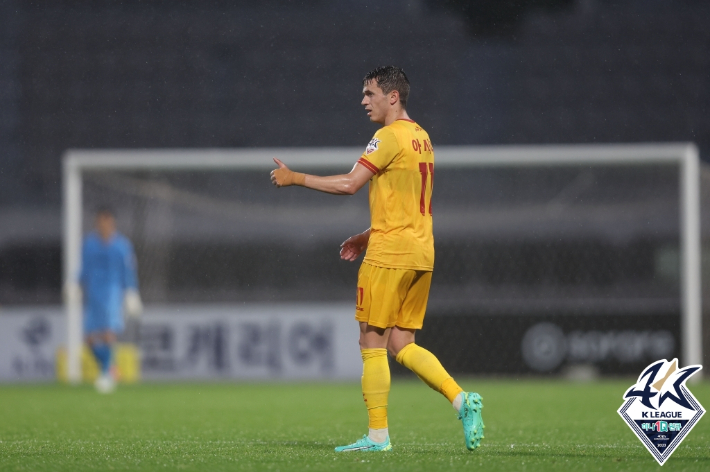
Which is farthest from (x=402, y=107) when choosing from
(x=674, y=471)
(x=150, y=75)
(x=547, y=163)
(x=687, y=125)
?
(x=150, y=75)

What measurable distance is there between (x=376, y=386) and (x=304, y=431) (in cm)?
124

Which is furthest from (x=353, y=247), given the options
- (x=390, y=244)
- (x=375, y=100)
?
(x=375, y=100)

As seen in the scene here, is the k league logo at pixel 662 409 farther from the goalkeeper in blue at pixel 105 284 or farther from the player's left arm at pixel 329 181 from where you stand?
the goalkeeper in blue at pixel 105 284

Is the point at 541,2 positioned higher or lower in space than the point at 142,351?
higher

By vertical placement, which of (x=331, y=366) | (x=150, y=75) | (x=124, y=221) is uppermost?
(x=150, y=75)

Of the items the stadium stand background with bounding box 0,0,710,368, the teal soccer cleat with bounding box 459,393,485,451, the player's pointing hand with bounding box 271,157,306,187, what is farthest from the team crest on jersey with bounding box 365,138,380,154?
the stadium stand background with bounding box 0,0,710,368

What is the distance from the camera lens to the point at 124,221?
Result: 38.2ft

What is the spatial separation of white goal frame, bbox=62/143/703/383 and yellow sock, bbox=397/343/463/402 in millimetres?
6128

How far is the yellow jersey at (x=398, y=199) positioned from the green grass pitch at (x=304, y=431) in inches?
31.6

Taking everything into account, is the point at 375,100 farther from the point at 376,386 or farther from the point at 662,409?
the point at 662,409

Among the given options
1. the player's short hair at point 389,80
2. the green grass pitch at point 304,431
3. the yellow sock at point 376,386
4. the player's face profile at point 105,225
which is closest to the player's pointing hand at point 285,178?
the player's short hair at point 389,80

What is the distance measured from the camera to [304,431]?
17.9 ft

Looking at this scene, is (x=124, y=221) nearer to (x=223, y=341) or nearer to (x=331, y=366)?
(x=223, y=341)

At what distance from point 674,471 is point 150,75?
14109mm
